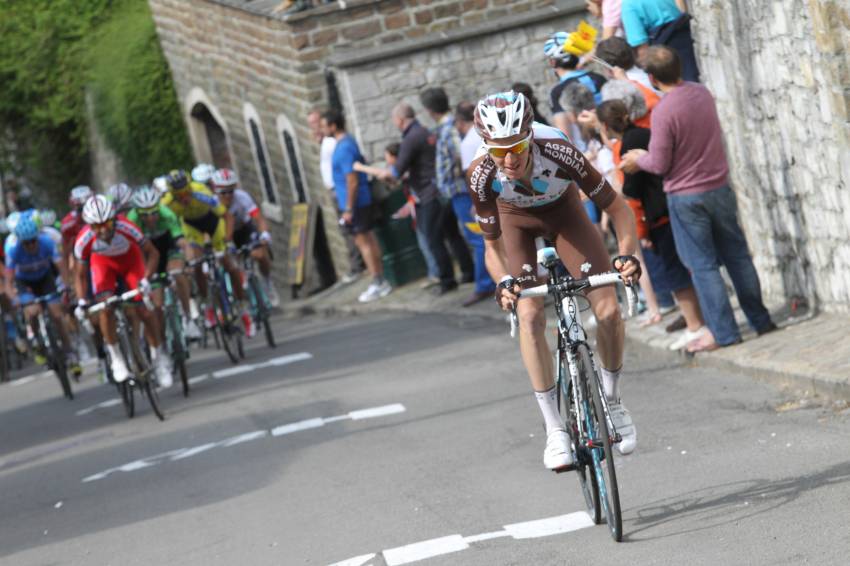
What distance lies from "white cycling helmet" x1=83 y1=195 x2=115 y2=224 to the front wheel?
25.9 ft

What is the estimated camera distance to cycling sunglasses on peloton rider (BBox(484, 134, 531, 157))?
7.55 m

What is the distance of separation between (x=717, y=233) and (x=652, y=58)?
1.29 metres

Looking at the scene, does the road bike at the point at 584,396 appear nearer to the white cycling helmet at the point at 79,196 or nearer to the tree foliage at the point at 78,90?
the white cycling helmet at the point at 79,196

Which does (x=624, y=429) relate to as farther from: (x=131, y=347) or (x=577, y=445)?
(x=131, y=347)

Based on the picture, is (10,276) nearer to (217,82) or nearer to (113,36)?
(217,82)

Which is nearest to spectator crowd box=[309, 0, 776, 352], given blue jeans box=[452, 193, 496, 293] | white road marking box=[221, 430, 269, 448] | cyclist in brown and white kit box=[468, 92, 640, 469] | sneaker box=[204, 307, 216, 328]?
blue jeans box=[452, 193, 496, 293]

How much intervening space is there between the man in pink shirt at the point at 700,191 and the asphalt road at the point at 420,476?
58 cm

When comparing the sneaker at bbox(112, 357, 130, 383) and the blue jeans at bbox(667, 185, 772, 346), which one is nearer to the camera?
the blue jeans at bbox(667, 185, 772, 346)

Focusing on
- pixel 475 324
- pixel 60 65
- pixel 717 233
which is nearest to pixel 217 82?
pixel 60 65

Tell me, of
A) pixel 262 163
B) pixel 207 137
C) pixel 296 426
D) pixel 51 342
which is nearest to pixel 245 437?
pixel 296 426

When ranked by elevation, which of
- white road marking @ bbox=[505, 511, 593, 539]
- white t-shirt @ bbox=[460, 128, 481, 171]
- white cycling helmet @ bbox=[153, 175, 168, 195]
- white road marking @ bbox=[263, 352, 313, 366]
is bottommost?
white road marking @ bbox=[263, 352, 313, 366]

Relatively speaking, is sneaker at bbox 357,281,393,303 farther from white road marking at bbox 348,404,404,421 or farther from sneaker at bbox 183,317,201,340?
white road marking at bbox 348,404,404,421

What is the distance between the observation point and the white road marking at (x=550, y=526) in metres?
7.83

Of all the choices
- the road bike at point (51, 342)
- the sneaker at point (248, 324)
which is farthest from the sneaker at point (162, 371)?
the road bike at point (51, 342)
